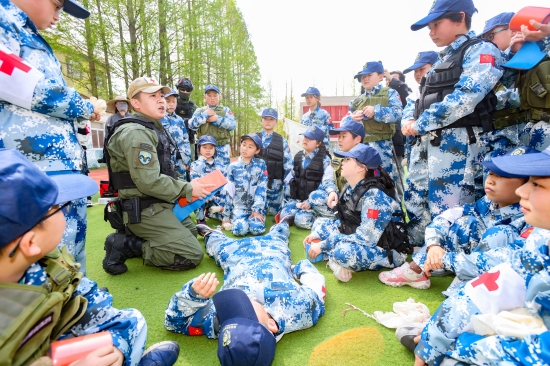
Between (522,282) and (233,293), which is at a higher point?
(522,282)

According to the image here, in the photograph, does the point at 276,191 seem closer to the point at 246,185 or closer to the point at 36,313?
the point at 246,185

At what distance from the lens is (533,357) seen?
3.34 ft

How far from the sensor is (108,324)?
136cm

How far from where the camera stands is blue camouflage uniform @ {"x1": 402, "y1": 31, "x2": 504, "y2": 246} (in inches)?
100

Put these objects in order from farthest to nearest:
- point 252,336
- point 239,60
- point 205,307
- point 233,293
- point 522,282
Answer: point 239,60
point 205,307
point 233,293
point 252,336
point 522,282

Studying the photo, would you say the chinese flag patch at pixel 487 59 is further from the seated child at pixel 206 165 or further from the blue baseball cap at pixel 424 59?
the seated child at pixel 206 165

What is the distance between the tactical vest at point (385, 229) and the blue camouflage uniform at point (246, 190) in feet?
5.48

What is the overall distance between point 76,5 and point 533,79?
3474mm

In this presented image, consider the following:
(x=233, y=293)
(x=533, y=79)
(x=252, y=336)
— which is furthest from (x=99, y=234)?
(x=533, y=79)

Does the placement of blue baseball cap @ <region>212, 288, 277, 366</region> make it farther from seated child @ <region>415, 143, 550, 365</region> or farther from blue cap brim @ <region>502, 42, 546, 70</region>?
blue cap brim @ <region>502, 42, 546, 70</region>

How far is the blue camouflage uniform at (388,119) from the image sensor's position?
4387mm

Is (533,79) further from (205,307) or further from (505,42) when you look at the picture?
(205,307)

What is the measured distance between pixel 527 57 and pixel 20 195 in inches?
124

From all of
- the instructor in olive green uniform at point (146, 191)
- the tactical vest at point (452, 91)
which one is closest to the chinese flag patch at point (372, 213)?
the tactical vest at point (452, 91)
